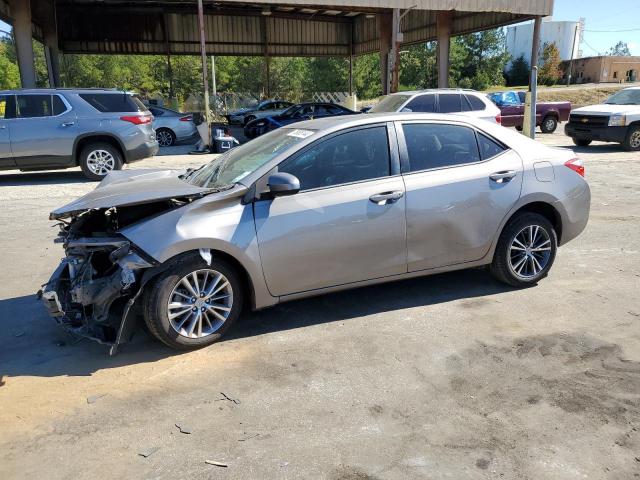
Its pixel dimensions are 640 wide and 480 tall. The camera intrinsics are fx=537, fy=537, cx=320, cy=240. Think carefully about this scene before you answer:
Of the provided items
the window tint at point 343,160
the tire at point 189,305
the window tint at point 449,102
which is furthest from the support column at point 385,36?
the tire at point 189,305

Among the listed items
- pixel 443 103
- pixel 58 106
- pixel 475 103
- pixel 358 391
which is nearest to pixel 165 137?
pixel 58 106

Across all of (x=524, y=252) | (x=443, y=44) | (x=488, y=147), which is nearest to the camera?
(x=488, y=147)

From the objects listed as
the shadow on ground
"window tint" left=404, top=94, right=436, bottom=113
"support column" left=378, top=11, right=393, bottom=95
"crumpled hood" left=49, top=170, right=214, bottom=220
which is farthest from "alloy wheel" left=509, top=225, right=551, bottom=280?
"support column" left=378, top=11, right=393, bottom=95

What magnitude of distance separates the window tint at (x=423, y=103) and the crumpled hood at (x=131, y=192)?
32.5 feet

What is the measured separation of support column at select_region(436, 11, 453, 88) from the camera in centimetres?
2273

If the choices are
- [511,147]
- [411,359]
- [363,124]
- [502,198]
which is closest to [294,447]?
[411,359]

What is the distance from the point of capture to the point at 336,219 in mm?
4148

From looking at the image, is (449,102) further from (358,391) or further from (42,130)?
(358,391)

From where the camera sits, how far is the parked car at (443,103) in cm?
1377

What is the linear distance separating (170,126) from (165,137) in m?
Answer: 0.45

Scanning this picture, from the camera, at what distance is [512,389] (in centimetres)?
343

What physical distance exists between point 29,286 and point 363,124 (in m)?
3.63

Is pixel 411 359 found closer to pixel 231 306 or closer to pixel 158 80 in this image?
pixel 231 306

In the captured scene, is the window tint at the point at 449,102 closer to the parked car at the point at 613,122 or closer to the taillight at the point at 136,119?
the parked car at the point at 613,122
